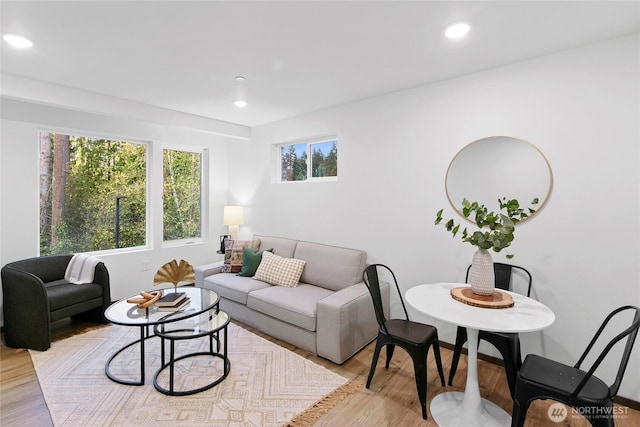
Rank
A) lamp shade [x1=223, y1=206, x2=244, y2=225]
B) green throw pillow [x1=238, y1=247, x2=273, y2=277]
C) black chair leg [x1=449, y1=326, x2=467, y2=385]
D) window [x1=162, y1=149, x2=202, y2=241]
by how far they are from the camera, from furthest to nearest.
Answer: lamp shade [x1=223, y1=206, x2=244, y2=225]
window [x1=162, y1=149, x2=202, y2=241]
green throw pillow [x1=238, y1=247, x2=273, y2=277]
black chair leg [x1=449, y1=326, x2=467, y2=385]

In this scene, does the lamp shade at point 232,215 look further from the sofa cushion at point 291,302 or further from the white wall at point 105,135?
the sofa cushion at point 291,302

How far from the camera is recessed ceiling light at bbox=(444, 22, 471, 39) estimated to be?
1.89 m

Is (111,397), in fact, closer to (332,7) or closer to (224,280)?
(224,280)

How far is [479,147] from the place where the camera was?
8.49ft

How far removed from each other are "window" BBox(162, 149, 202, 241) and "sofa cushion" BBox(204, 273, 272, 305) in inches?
51.5

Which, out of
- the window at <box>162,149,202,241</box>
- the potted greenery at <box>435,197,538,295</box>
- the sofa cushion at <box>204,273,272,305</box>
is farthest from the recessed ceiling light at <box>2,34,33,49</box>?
the potted greenery at <box>435,197,538,295</box>

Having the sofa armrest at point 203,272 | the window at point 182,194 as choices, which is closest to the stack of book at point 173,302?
the sofa armrest at point 203,272

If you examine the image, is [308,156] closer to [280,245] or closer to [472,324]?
[280,245]

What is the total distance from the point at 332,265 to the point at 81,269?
265 cm

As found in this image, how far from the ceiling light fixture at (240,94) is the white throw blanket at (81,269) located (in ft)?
7.35

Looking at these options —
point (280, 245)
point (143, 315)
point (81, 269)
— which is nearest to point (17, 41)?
point (143, 315)

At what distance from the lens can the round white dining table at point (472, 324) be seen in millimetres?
1674

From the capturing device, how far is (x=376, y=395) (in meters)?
Answer: 2.20

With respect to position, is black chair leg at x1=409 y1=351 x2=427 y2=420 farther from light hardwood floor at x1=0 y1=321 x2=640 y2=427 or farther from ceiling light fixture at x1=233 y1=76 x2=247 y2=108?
ceiling light fixture at x1=233 y1=76 x2=247 y2=108
